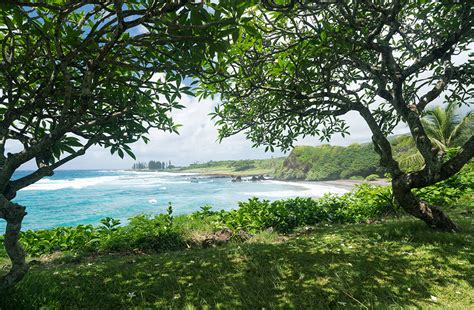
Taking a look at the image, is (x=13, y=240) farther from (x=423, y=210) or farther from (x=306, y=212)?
(x=306, y=212)

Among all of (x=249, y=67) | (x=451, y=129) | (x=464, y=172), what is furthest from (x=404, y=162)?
(x=249, y=67)

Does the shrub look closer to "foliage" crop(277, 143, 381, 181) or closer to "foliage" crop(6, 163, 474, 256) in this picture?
"foliage" crop(6, 163, 474, 256)

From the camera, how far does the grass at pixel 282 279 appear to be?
10.3ft

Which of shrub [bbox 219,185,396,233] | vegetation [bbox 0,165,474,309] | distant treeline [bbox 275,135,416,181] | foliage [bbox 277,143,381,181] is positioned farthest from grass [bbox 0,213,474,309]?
foliage [bbox 277,143,381,181]

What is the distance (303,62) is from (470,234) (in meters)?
5.08

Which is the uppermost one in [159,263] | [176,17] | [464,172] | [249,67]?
[249,67]

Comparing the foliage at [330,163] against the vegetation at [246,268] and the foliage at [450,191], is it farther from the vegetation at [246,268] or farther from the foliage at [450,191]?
the vegetation at [246,268]

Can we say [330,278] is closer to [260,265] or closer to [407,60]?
[260,265]

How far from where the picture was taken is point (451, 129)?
2031 cm

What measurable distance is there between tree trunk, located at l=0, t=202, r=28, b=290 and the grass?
0.33 meters

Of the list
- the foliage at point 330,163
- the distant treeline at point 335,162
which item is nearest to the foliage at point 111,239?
the foliage at point 330,163

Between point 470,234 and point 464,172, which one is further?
point 464,172

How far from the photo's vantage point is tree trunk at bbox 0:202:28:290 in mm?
2783

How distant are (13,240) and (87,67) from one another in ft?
7.13
